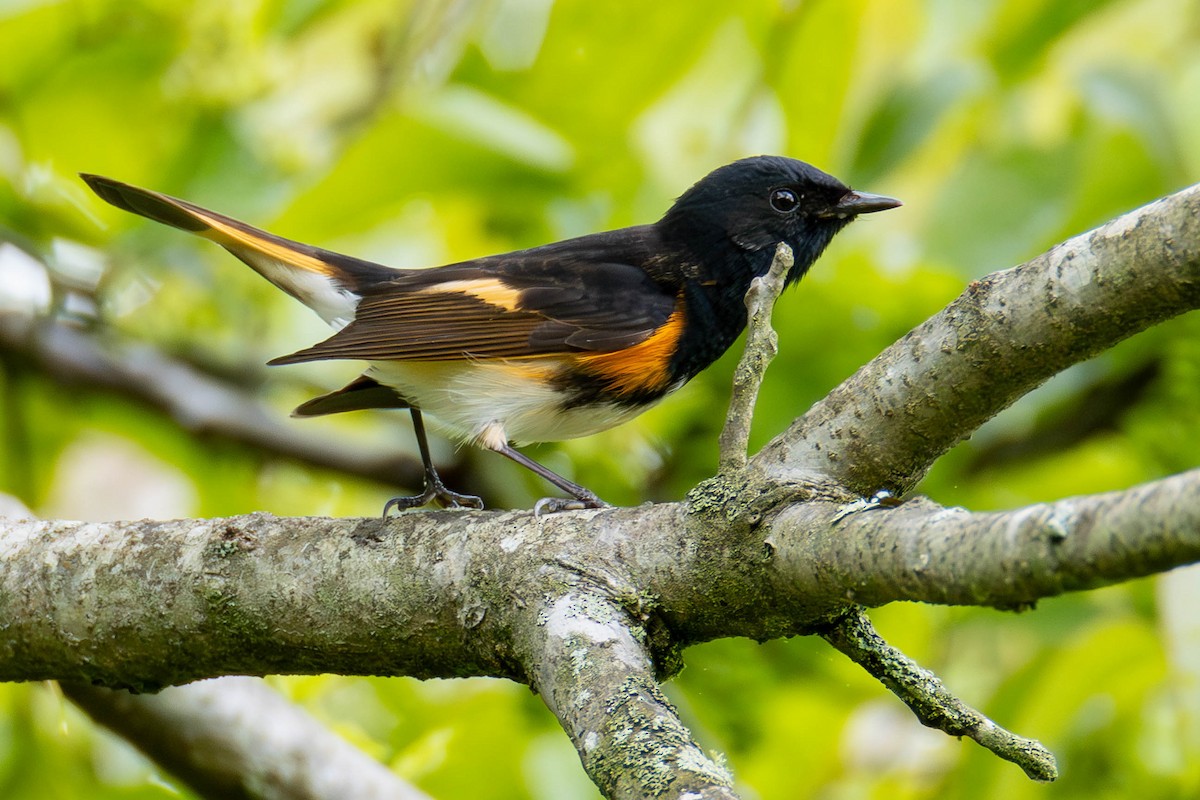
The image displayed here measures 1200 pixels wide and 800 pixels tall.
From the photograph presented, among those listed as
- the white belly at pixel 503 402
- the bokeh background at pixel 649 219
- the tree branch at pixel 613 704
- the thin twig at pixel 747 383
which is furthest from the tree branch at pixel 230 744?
the thin twig at pixel 747 383

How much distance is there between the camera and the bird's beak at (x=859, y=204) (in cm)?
341

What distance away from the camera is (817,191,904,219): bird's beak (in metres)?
3.41

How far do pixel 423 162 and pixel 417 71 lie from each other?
0.93m

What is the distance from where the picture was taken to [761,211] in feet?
11.6

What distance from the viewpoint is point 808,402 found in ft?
11.1

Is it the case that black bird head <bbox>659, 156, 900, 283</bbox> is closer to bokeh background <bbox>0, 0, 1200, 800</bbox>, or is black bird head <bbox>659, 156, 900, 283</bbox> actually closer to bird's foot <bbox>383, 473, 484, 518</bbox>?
bokeh background <bbox>0, 0, 1200, 800</bbox>

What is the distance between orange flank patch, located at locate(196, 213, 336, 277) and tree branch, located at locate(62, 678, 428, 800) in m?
1.18

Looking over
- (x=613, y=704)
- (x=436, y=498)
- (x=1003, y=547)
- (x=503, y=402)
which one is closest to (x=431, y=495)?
(x=436, y=498)

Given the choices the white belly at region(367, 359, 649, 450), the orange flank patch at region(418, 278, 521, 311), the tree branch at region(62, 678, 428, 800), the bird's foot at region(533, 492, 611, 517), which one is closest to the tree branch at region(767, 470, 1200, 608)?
the bird's foot at region(533, 492, 611, 517)

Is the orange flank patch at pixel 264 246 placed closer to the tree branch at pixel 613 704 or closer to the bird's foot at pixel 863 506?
the tree branch at pixel 613 704

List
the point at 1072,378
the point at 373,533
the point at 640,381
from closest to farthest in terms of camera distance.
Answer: the point at 373,533, the point at 640,381, the point at 1072,378

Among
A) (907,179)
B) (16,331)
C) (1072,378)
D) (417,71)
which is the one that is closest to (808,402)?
(1072,378)

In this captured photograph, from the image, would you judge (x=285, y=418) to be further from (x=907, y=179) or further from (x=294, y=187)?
(x=907, y=179)

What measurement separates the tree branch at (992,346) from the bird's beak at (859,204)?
156cm
